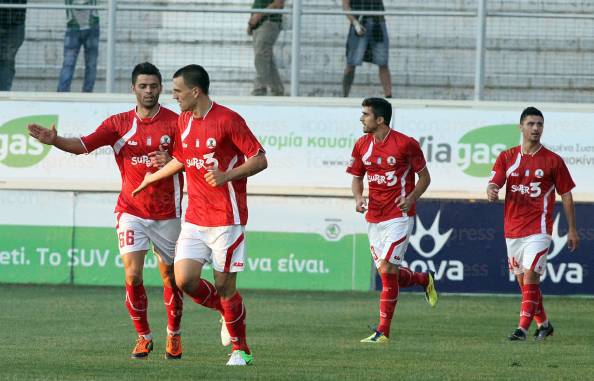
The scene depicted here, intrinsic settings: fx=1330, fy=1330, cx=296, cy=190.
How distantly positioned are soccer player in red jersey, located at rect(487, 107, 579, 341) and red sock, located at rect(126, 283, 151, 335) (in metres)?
3.79

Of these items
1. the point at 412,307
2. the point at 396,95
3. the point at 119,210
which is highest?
the point at 396,95

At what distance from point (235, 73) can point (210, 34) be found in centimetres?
66

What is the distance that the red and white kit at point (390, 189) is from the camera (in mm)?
12492

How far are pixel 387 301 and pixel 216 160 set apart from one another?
3.28 metres

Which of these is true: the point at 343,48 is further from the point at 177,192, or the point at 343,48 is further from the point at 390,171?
the point at 177,192

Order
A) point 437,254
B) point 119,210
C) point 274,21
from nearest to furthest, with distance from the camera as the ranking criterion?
point 119,210 → point 437,254 → point 274,21

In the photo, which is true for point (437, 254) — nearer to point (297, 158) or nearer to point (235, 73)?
point (297, 158)

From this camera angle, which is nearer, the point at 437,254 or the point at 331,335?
the point at 331,335

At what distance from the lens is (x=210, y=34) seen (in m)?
18.5

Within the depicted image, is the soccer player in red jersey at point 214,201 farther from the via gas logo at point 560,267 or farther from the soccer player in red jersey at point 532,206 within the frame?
the via gas logo at point 560,267

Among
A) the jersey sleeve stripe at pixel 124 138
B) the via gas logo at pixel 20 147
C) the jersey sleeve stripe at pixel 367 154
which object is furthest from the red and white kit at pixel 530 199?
the via gas logo at pixel 20 147

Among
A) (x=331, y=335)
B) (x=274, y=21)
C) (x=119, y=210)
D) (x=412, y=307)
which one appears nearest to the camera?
(x=119, y=210)

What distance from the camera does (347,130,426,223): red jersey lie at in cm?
1255

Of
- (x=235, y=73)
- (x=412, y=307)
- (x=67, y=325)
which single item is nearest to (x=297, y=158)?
(x=235, y=73)
